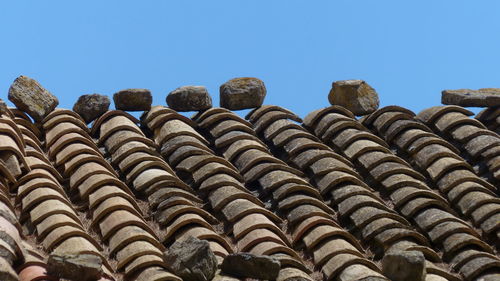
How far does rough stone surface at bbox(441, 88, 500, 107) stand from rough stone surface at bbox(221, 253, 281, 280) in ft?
17.3

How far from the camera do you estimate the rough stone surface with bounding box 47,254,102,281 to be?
305 inches

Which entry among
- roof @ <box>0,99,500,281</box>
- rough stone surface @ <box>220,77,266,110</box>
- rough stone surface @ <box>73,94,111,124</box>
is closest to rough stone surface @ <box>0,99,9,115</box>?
roof @ <box>0,99,500,281</box>

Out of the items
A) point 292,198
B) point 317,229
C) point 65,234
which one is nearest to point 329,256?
point 317,229

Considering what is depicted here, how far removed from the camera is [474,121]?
1202 cm

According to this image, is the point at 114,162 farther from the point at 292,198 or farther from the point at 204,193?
the point at 292,198

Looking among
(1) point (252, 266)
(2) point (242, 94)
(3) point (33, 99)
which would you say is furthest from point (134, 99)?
(1) point (252, 266)

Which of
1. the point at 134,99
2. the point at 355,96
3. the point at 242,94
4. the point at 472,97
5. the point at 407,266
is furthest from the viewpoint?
the point at 472,97

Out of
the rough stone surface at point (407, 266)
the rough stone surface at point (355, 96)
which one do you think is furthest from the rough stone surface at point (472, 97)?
the rough stone surface at point (407, 266)

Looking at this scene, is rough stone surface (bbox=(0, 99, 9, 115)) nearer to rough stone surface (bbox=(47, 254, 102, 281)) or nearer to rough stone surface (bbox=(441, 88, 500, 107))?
rough stone surface (bbox=(47, 254, 102, 281))

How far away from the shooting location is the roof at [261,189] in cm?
878

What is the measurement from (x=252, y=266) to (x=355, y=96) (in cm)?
487

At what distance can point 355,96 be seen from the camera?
12656 mm

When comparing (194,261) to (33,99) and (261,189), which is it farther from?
(33,99)

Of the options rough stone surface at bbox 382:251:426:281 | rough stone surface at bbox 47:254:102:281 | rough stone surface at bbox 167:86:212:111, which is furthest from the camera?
rough stone surface at bbox 167:86:212:111
